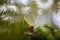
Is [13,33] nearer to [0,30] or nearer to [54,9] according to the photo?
[0,30]

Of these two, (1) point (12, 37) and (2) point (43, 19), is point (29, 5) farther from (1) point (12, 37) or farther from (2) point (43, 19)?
(1) point (12, 37)

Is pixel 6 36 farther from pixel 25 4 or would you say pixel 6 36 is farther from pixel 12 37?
pixel 25 4

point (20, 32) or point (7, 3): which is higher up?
point (7, 3)

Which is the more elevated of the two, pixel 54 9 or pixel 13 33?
pixel 54 9

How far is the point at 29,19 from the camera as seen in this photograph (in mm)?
988

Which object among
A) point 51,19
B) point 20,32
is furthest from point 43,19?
point 20,32

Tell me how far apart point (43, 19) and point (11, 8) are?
20cm

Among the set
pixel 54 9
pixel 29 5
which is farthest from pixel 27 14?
pixel 54 9

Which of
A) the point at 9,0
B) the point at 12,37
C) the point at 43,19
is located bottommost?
the point at 12,37

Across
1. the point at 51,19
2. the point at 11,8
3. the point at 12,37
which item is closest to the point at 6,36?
the point at 12,37

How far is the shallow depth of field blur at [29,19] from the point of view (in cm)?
94

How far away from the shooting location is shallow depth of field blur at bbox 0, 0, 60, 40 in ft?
3.08

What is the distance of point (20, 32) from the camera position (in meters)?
0.95

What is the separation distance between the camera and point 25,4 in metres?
1.02
